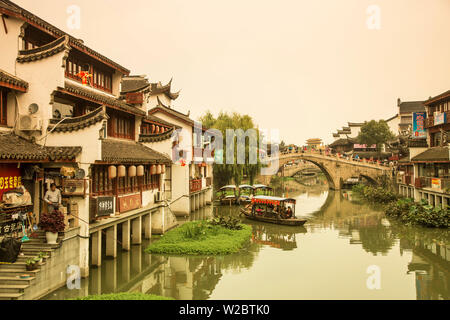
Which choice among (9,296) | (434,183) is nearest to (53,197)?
(9,296)

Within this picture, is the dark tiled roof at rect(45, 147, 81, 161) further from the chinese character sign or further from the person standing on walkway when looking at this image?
the chinese character sign

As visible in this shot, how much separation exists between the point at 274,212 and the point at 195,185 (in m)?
7.53

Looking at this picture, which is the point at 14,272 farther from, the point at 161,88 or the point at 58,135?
the point at 161,88

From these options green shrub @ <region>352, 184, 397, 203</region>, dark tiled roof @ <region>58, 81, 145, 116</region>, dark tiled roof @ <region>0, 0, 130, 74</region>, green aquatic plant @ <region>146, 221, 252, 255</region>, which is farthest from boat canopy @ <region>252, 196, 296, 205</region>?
green shrub @ <region>352, 184, 397, 203</region>

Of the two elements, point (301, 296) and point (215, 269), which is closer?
point (301, 296)

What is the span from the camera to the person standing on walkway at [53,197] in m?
12.2

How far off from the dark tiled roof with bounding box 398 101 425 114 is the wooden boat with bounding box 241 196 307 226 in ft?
182

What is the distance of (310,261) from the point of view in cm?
1647

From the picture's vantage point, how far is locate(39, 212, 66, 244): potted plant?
11.1m

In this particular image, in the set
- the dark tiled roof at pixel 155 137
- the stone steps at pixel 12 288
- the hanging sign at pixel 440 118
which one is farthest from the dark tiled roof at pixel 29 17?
the hanging sign at pixel 440 118

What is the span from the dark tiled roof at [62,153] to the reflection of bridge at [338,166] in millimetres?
36212

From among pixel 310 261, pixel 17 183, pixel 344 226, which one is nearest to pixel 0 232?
pixel 17 183
